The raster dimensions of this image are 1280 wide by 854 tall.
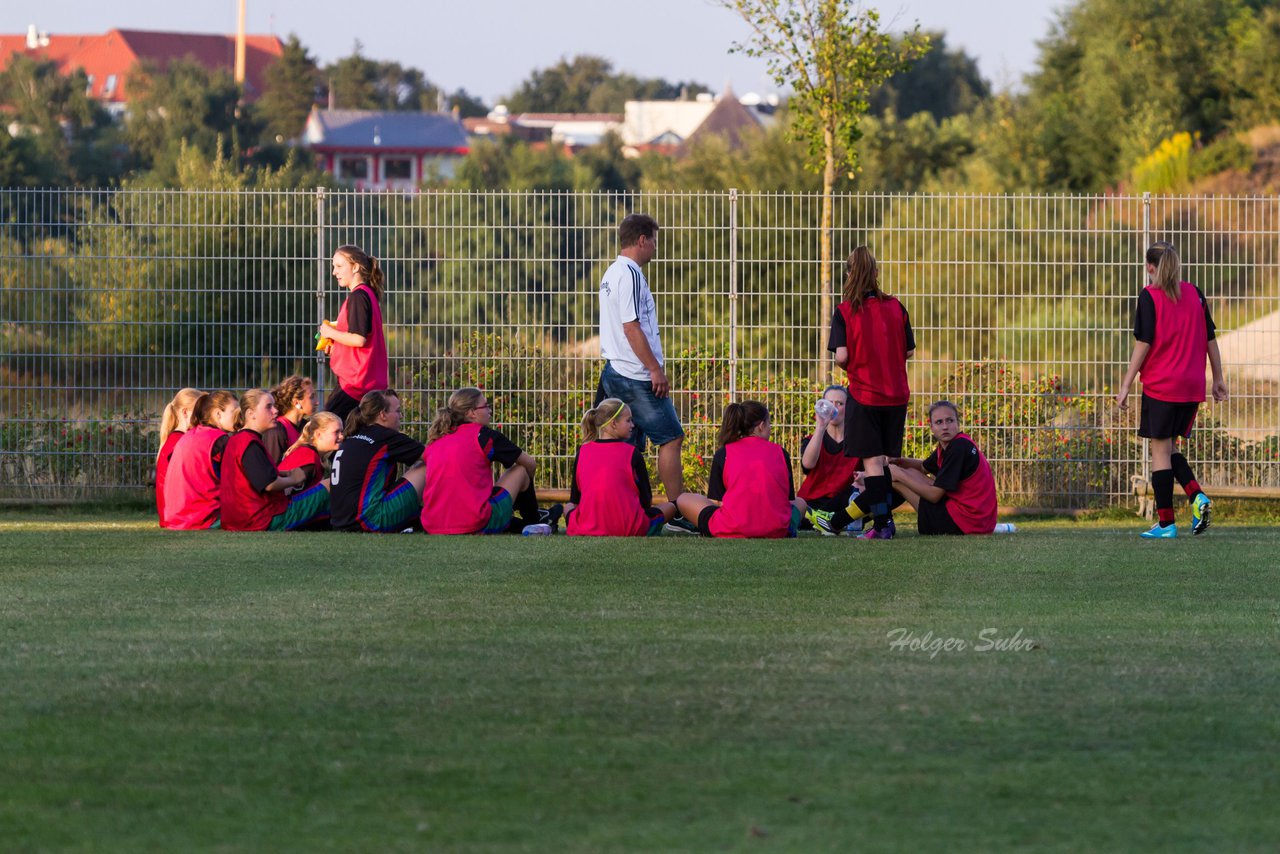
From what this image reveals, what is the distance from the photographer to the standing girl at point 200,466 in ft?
33.9

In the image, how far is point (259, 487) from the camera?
398 inches

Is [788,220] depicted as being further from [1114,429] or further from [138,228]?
[138,228]

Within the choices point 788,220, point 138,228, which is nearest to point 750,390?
point 788,220

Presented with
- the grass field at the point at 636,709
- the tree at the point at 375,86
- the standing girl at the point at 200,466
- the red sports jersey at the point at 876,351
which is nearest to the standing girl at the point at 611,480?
the red sports jersey at the point at 876,351

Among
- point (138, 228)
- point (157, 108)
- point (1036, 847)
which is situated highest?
point (157, 108)

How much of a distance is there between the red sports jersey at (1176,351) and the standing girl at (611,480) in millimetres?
3073

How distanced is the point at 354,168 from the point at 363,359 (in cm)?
9099

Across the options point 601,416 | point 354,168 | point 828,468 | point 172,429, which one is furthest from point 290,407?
point 354,168

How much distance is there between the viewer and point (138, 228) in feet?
45.5

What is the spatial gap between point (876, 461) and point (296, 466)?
3.56 metres

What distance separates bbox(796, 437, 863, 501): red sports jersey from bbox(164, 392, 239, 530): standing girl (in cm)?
357

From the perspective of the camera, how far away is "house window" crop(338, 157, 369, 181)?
98.4 m

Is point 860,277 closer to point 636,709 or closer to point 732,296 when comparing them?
point 732,296

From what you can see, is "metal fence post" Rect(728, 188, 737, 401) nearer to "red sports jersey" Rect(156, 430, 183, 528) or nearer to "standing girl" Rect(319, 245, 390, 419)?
"standing girl" Rect(319, 245, 390, 419)
